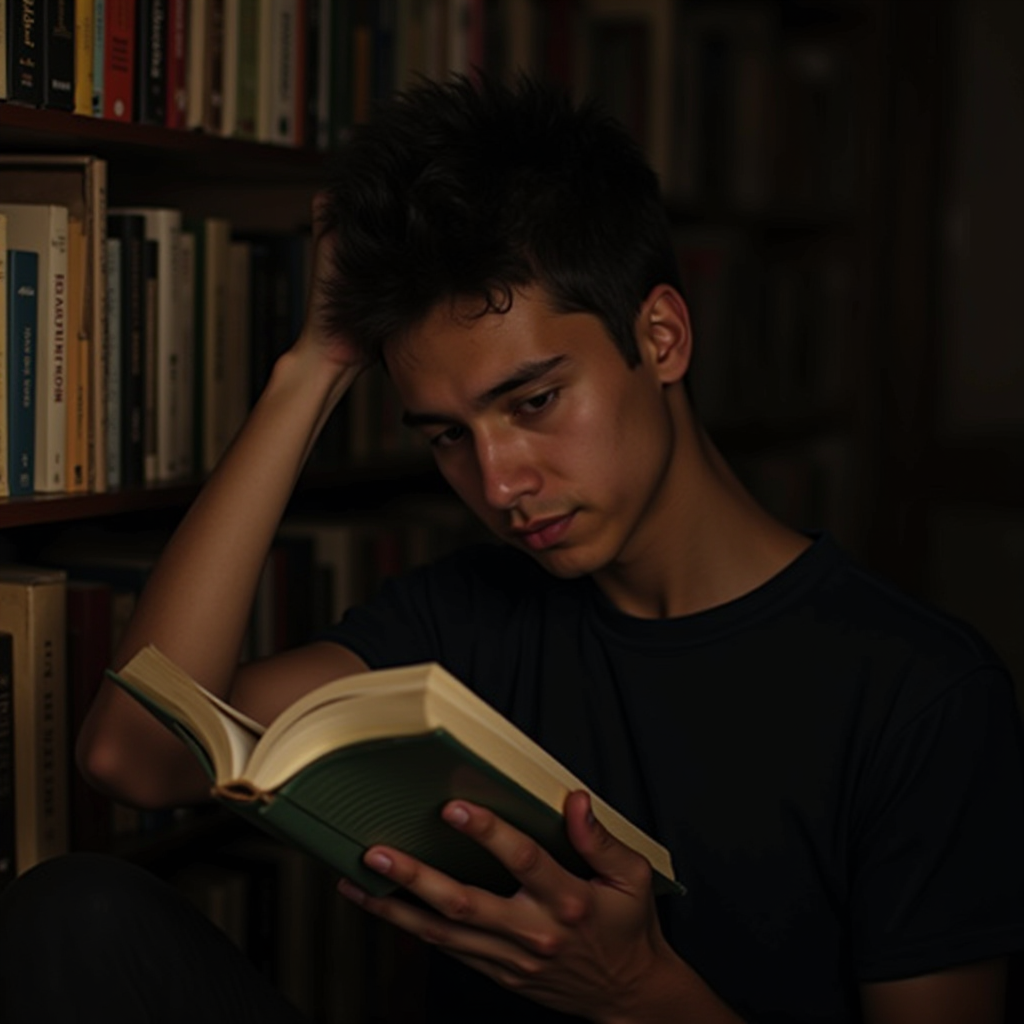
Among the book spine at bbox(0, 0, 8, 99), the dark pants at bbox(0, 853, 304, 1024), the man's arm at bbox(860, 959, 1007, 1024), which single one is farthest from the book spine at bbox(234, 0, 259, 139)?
the man's arm at bbox(860, 959, 1007, 1024)

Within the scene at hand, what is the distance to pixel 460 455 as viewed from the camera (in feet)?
4.13

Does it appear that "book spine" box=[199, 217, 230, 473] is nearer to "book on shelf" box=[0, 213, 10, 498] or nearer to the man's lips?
"book on shelf" box=[0, 213, 10, 498]

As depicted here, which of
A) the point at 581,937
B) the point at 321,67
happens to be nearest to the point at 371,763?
the point at 581,937

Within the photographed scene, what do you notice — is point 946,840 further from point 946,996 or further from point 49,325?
point 49,325

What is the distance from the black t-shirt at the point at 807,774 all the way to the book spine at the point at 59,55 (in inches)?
24.5

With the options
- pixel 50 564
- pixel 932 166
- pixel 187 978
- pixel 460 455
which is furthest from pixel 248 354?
pixel 932 166

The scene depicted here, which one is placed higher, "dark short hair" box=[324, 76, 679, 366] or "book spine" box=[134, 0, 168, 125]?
"book spine" box=[134, 0, 168, 125]

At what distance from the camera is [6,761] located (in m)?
1.37

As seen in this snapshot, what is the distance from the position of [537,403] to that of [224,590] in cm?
30

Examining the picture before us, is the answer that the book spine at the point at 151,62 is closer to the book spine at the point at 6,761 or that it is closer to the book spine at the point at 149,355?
the book spine at the point at 149,355

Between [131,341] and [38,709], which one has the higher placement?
[131,341]

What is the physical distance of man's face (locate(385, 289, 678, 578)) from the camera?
1.19 meters

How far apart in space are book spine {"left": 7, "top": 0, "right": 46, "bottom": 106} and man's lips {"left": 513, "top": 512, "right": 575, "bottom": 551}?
54 cm

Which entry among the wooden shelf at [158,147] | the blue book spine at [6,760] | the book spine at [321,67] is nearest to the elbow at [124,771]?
the blue book spine at [6,760]
